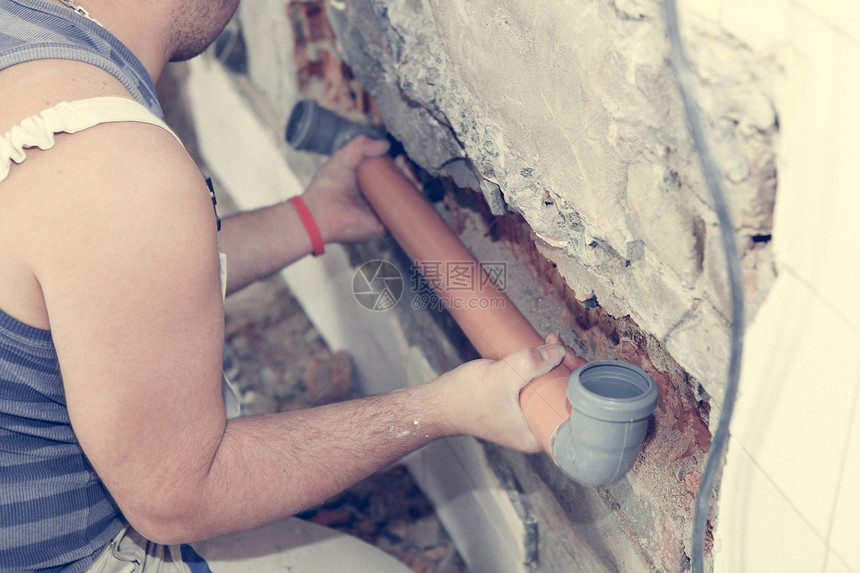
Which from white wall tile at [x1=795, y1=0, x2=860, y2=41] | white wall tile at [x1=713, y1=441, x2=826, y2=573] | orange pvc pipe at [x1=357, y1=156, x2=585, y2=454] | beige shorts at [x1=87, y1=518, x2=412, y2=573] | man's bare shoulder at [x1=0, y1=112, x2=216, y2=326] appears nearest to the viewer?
white wall tile at [x1=795, y1=0, x2=860, y2=41]

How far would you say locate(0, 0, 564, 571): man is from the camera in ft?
3.46

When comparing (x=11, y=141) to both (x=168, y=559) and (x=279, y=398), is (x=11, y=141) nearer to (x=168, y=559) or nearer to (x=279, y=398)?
(x=168, y=559)

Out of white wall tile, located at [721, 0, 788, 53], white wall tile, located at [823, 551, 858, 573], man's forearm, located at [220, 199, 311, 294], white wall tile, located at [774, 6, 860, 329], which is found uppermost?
white wall tile, located at [721, 0, 788, 53]

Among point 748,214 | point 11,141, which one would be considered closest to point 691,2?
point 748,214

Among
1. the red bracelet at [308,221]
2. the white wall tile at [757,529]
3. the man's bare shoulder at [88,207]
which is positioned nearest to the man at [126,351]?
the man's bare shoulder at [88,207]

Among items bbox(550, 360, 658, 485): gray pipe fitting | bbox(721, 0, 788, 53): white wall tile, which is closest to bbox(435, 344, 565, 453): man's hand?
bbox(550, 360, 658, 485): gray pipe fitting

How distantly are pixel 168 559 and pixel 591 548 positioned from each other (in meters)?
0.88

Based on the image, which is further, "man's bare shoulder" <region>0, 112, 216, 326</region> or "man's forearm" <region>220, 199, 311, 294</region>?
"man's forearm" <region>220, 199, 311, 294</region>

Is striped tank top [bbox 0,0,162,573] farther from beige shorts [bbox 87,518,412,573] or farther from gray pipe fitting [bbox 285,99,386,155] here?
gray pipe fitting [bbox 285,99,386,155]

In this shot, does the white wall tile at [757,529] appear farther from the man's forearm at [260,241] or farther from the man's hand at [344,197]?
the man's forearm at [260,241]

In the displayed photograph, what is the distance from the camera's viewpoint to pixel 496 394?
126cm

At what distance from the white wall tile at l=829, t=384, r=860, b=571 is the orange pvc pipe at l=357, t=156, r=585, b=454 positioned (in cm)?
40

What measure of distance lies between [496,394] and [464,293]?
0.91 feet

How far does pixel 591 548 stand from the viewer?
155 cm
